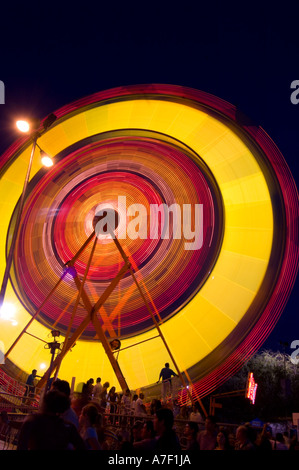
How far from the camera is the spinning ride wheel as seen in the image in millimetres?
14023

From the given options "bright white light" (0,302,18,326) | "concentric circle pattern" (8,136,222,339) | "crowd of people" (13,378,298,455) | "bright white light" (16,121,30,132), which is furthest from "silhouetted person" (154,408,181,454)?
"bright white light" (0,302,18,326)

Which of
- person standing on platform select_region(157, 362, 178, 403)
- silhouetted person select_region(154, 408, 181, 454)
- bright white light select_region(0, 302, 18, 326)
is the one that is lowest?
silhouetted person select_region(154, 408, 181, 454)

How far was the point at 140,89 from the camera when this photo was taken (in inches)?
548

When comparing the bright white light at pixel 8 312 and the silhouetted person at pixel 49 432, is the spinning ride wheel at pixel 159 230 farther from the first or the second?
the silhouetted person at pixel 49 432

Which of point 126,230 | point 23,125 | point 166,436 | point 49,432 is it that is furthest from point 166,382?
Answer: point 49,432

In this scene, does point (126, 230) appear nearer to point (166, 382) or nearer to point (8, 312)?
point (8, 312)

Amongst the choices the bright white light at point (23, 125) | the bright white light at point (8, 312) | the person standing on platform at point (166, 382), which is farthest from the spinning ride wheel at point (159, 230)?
the bright white light at point (23, 125)

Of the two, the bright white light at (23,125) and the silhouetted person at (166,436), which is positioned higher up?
the bright white light at (23,125)

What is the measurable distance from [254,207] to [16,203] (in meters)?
9.68

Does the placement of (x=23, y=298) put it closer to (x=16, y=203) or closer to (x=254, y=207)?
(x=16, y=203)

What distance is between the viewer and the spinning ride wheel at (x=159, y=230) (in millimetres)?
14023

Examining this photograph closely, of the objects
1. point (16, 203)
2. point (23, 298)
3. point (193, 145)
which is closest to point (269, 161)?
point (193, 145)

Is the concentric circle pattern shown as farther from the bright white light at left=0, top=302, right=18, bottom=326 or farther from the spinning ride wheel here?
the bright white light at left=0, top=302, right=18, bottom=326
